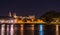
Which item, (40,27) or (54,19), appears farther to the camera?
(40,27)

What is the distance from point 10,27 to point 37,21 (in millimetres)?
6597

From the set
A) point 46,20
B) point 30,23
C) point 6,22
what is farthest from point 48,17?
point 6,22

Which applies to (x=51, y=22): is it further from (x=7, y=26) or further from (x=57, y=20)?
(x=7, y=26)

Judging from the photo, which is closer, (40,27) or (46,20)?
(46,20)

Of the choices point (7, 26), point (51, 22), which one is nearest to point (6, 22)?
point (7, 26)

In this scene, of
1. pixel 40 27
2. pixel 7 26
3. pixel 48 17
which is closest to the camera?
pixel 48 17

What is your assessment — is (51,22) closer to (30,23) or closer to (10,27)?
(30,23)

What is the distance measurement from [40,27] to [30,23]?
32.4 feet

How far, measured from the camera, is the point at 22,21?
5725 centimetres

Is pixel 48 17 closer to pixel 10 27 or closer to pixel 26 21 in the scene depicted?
pixel 26 21

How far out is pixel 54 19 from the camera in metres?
56.5

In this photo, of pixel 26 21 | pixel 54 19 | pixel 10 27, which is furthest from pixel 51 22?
pixel 10 27

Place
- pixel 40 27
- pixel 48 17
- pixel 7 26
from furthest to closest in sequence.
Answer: pixel 40 27 → pixel 7 26 → pixel 48 17

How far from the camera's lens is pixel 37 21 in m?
57.8
